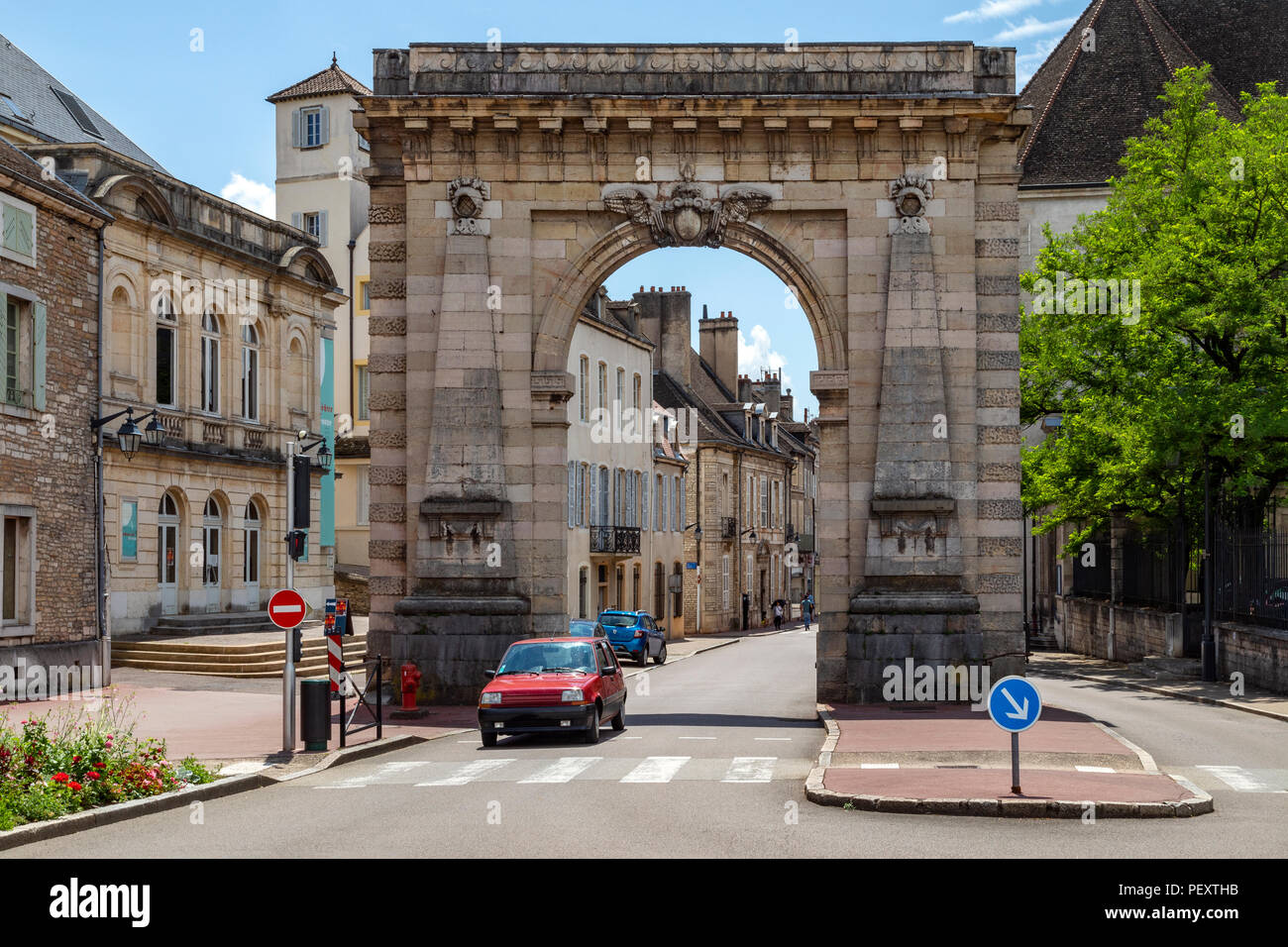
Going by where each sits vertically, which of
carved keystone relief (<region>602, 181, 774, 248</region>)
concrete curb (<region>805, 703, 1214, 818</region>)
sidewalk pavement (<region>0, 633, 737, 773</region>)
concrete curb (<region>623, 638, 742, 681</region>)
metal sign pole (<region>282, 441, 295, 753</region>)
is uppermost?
carved keystone relief (<region>602, 181, 774, 248</region>)

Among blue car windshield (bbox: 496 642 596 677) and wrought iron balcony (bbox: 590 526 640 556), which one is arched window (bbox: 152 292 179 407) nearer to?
blue car windshield (bbox: 496 642 596 677)

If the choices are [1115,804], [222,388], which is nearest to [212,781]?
[1115,804]

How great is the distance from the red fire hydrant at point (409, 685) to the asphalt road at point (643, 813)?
2203 mm

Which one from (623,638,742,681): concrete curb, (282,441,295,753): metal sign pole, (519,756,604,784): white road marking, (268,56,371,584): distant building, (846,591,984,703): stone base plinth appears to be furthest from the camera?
(268,56,371,584): distant building

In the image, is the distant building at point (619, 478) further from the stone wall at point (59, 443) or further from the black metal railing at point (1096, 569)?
the stone wall at point (59, 443)

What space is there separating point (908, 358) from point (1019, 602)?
4098mm

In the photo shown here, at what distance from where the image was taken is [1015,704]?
514 inches

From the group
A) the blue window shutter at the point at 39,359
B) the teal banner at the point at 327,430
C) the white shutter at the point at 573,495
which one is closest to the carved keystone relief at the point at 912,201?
the blue window shutter at the point at 39,359

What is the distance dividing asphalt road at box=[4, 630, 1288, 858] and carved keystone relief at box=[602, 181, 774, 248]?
7910 millimetres

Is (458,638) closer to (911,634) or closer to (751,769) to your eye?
(911,634)

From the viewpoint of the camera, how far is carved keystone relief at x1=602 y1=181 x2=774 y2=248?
2397cm

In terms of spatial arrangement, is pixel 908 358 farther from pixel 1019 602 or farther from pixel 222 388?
pixel 222 388

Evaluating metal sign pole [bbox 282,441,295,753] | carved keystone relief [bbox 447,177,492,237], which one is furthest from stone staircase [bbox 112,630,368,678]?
metal sign pole [bbox 282,441,295,753]

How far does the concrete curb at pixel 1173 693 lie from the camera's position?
2414cm
